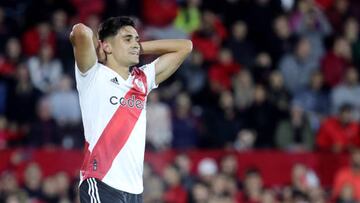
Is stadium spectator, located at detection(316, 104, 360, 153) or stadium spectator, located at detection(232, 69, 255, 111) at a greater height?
stadium spectator, located at detection(232, 69, 255, 111)

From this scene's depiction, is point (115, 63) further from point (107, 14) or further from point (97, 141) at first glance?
point (107, 14)

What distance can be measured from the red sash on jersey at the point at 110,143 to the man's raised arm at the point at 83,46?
1.30 feet

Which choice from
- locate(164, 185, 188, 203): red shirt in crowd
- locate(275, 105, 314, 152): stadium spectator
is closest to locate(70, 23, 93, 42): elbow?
locate(164, 185, 188, 203): red shirt in crowd

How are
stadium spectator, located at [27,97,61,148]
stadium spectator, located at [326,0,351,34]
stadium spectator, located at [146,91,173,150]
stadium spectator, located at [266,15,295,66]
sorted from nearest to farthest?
stadium spectator, located at [27,97,61,148], stadium spectator, located at [146,91,173,150], stadium spectator, located at [266,15,295,66], stadium spectator, located at [326,0,351,34]

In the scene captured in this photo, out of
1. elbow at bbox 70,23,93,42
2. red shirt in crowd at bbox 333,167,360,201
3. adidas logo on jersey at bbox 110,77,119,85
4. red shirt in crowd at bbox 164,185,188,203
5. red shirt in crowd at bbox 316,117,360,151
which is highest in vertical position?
elbow at bbox 70,23,93,42

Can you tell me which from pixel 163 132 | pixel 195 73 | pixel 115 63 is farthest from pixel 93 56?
pixel 195 73

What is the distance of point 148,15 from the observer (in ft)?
61.7

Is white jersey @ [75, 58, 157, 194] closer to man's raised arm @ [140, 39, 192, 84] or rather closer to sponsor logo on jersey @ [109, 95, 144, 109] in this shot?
sponsor logo on jersey @ [109, 95, 144, 109]

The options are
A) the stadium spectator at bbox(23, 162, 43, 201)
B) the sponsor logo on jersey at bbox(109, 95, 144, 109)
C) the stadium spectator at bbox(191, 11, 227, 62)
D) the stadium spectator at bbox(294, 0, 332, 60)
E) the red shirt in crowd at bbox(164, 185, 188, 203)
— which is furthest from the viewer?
the stadium spectator at bbox(294, 0, 332, 60)

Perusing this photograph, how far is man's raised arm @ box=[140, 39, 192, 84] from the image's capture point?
28.6ft

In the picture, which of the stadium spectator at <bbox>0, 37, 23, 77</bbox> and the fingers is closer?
the fingers

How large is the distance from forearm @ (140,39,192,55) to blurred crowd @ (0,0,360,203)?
661cm

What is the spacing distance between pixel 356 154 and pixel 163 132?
9.19 ft

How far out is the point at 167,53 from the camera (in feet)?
29.1
